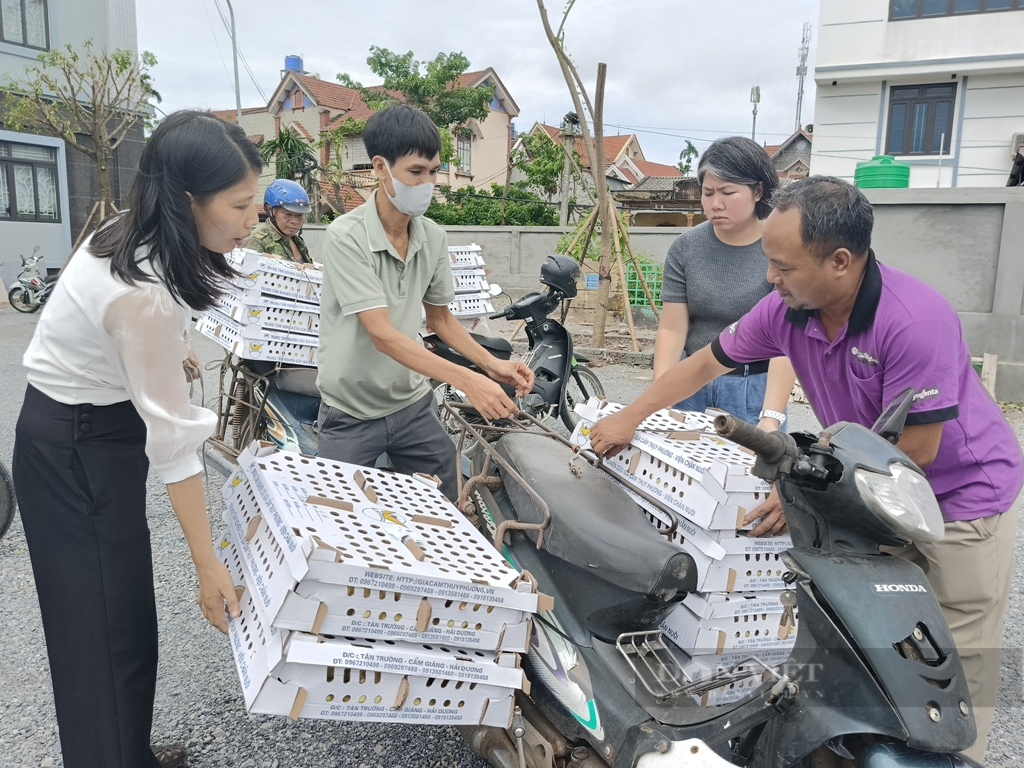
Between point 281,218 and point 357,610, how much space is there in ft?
12.0

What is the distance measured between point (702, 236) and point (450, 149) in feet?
79.5

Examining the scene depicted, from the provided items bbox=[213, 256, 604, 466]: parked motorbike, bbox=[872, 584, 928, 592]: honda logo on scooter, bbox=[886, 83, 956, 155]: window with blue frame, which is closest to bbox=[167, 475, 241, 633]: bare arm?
bbox=[872, 584, 928, 592]: honda logo on scooter

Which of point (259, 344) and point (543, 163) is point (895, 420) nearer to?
point (259, 344)

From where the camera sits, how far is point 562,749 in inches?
71.5

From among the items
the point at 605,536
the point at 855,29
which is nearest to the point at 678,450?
the point at 605,536

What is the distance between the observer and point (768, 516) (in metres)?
1.81

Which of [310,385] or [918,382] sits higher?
[918,382]

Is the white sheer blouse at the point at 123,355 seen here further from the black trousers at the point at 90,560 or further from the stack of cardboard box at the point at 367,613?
the stack of cardboard box at the point at 367,613

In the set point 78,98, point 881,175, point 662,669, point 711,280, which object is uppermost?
point 78,98

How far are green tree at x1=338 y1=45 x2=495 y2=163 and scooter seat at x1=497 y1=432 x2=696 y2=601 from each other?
25422 millimetres

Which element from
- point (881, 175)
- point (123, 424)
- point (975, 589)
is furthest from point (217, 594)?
point (881, 175)

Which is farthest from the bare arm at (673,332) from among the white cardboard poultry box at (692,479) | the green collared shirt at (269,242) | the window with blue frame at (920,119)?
the window with blue frame at (920,119)

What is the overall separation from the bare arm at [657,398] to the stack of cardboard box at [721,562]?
5.2 inches

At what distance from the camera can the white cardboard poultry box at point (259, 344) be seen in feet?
12.3
